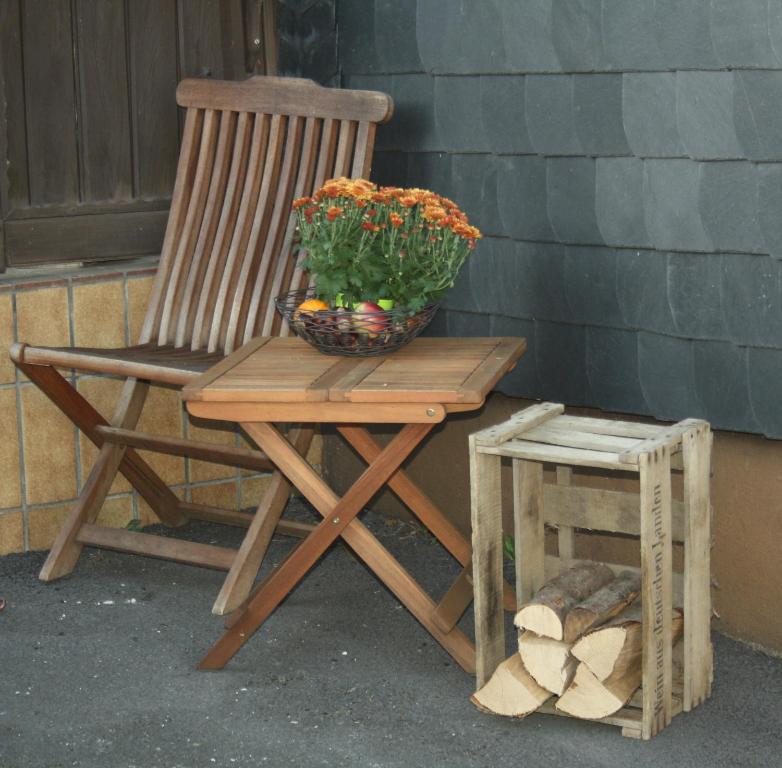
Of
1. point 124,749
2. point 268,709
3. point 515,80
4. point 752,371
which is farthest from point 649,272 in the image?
point 124,749

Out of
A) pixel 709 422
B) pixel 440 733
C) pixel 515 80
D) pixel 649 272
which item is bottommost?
pixel 440 733

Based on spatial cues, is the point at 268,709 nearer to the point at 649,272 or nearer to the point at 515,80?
the point at 649,272

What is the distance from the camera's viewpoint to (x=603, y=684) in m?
3.40

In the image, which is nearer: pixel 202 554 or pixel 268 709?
pixel 268 709

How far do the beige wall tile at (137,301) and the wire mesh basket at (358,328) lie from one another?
3.89 feet

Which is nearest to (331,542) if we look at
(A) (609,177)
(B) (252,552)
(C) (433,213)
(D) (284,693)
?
(D) (284,693)

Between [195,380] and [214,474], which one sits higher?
[195,380]

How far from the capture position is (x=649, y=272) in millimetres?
3943

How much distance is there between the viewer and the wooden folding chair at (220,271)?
14.1ft

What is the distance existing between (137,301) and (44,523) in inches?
30.3

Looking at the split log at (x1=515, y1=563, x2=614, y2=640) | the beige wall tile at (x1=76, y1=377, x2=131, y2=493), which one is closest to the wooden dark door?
the beige wall tile at (x1=76, y1=377, x2=131, y2=493)

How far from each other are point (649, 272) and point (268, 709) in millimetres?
1499

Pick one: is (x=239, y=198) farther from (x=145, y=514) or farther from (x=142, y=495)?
(x=145, y=514)

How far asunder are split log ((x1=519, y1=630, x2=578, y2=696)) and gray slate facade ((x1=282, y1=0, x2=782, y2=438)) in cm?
80
